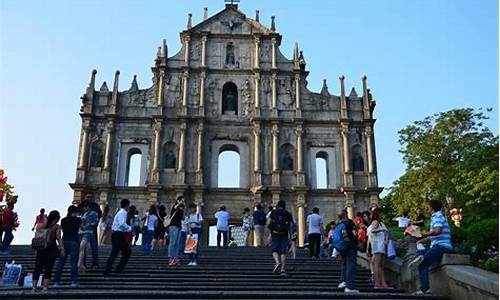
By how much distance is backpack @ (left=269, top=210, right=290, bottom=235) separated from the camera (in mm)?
11547

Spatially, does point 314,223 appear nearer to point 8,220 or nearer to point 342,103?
point 8,220

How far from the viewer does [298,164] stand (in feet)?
91.6

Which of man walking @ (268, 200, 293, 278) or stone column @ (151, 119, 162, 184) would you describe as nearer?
man walking @ (268, 200, 293, 278)

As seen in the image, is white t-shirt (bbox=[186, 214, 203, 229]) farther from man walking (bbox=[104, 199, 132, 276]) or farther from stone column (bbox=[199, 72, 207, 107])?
Answer: stone column (bbox=[199, 72, 207, 107])

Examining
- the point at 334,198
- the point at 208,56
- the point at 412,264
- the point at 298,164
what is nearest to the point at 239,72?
the point at 208,56

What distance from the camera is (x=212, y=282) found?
10719 mm

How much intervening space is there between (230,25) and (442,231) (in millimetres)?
25428

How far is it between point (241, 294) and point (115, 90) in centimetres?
2266

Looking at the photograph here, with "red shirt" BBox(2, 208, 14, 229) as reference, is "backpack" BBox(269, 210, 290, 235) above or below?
below

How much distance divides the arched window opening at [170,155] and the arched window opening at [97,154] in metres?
3.23

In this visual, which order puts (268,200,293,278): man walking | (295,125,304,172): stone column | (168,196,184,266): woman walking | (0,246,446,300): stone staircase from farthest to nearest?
(295,125,304,172): stone column, (168,196,184,266): woman walking, (268,200,293,278): man walking, (0,246,446,300): stone staircase

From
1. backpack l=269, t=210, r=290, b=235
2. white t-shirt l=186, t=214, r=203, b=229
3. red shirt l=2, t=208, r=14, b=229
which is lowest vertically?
backpack l=269, t=210, r=290, b=235

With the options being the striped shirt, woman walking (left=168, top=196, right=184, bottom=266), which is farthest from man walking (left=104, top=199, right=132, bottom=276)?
the striped shirt

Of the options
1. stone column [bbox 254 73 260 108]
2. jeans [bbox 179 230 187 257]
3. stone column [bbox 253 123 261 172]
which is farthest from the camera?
stone column [bbox 254 73 260 108]
